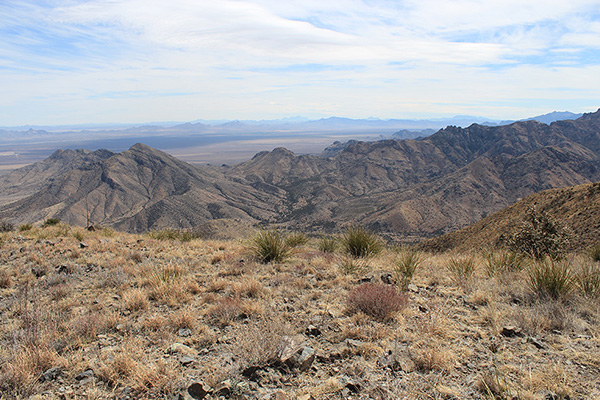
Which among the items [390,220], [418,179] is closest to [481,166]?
[418,179]

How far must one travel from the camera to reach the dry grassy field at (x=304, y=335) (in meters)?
2.94

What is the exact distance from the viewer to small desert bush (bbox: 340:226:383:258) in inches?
348

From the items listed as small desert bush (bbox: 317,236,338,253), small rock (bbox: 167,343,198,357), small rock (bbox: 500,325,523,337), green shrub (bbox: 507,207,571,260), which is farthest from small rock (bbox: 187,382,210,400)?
green shrub (bbox: 507,207,571,260)

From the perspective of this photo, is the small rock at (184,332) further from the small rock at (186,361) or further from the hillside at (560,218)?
the hillside at (560,218)

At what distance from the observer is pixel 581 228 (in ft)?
61.3

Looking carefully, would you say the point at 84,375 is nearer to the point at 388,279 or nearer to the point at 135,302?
the point at 135,302

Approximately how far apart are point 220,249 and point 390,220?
9062 cm

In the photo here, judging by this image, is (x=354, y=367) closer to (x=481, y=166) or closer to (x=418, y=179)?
(x=481, y=166)

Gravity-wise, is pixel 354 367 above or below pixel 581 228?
above

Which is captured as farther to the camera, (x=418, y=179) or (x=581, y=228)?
(x=418, y=179)

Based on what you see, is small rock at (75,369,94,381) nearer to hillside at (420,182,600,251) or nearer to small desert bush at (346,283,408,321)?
small desert bush at (346,283,408,321)

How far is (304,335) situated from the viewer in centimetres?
407

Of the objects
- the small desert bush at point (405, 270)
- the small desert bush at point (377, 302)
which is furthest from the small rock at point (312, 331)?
the small desert bush at point (405, 270)

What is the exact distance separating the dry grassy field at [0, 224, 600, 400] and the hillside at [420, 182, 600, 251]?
383 inches
